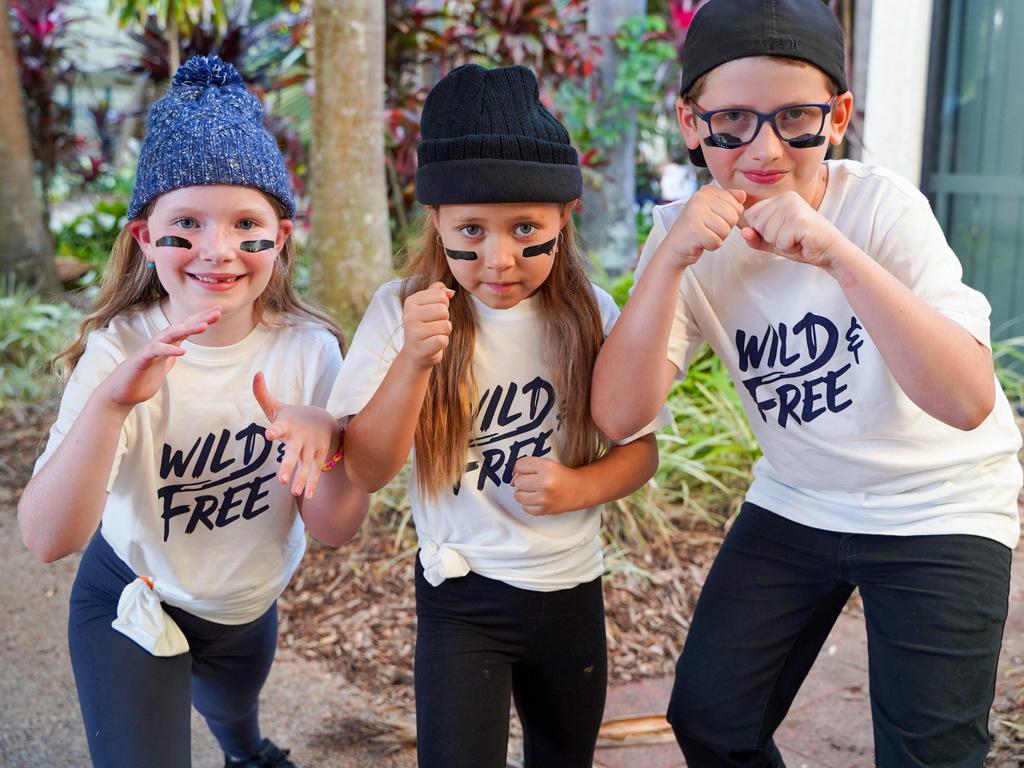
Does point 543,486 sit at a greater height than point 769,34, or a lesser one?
lesser

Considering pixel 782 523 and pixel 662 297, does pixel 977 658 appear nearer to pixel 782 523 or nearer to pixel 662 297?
pixel 782 523

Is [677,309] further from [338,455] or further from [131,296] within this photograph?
[131,296]

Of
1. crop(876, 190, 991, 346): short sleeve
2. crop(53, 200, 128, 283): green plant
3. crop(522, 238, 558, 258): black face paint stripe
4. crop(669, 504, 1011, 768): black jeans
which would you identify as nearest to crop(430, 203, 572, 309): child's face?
crop(522, 238, 558, 258): black face paint stripe

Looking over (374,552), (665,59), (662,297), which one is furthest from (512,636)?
(665,59)

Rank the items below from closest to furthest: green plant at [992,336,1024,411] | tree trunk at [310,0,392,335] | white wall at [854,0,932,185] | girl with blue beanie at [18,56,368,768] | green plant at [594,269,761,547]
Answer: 1. girl with blue beanie at [18,56,368,768]
2. green plant at [594,269,761,547]
3. tree trunk at [310,0,392,335]
4. green plant at [992,336,1024,411]
5. white wall at [854,0,932,185]

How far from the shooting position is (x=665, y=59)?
22.5 ft

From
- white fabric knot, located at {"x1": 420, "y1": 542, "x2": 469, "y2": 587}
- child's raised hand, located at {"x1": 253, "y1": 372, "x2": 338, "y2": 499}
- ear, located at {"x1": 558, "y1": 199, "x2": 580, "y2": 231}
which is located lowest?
white fabric knot, located at {"x1": 420, "y1": 542, "x2": 469, "y2": 587}

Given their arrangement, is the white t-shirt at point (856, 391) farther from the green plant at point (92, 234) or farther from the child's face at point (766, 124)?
the green plant at point (92, 234)

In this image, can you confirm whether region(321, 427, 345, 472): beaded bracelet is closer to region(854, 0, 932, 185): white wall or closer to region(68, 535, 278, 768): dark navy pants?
region(68, 535, 278, 768): dark navy pants

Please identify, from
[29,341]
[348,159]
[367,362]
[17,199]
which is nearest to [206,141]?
[367,362]

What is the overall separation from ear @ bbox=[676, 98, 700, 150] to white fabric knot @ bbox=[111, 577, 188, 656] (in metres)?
1.49

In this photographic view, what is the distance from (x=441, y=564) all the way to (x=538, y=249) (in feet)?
2.23

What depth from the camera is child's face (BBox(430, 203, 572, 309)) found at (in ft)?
6.64

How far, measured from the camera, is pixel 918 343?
1.83 m
